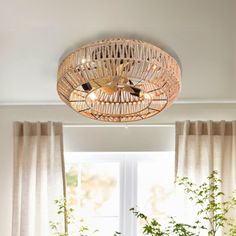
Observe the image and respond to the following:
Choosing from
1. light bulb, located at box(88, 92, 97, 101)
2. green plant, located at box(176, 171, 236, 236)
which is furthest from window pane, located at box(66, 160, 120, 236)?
light bulb, located at box(88, 92, 97, 101)

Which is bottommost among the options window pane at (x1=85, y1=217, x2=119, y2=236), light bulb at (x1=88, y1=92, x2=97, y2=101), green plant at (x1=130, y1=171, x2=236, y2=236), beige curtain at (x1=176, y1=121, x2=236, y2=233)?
window pane at (x1=85, y1=217, x2=119, y2=236)

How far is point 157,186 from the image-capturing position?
153 inches

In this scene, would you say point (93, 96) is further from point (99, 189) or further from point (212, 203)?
point (99, 189)

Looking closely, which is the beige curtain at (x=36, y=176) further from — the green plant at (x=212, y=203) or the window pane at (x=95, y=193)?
the green plant at (x=212, y=203)

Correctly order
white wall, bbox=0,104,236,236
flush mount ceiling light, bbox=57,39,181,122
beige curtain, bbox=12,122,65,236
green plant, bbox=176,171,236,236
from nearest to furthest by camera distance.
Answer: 1. flush mount ceiling light, bbox=57,39,181,122
2. green plant, bbox=176,171,236,236
3. beige curtain, bbox=12,122,65,236
4. white wall, bbox=0,104,236,236

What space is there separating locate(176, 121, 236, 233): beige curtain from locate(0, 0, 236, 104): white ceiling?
0.56m

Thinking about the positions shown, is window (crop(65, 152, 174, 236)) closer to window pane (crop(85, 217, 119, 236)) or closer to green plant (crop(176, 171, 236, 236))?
window pane (crop(85, 217, 119, 236))

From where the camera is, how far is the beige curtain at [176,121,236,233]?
11.8ft

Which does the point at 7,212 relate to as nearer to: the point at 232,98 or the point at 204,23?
the point at 232,98

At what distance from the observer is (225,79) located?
325 centimetres

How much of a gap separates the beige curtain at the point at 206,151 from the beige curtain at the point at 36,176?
3.19 ft

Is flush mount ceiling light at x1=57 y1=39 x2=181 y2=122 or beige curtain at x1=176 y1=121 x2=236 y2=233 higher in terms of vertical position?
flush mount ceiling light at x1=57 y1=39 x2=181 y2=122

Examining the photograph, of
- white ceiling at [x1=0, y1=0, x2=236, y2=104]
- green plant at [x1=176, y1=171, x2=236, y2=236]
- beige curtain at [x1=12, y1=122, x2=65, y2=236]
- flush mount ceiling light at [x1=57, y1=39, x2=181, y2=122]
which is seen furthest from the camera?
beige curtain at [x1=12, y1=122, x2=65, y2=236]

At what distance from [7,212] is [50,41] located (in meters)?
1.71
